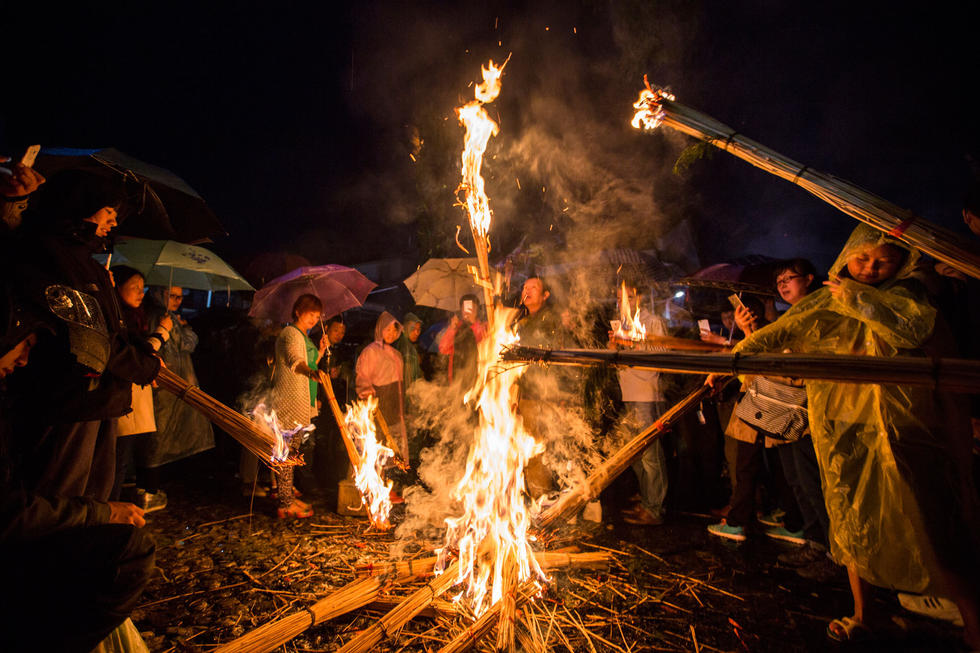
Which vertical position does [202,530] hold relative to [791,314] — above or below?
below

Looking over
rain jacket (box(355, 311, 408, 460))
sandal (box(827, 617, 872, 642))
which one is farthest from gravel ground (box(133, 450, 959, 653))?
rain jacket (box(355, 311, 408, 460))

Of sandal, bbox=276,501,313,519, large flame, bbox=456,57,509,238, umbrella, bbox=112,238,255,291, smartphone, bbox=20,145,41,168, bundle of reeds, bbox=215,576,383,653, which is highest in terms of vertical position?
large flame, bbox=456,57,509,238

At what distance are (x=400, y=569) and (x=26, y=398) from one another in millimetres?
2531

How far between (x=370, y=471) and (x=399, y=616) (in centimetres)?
218

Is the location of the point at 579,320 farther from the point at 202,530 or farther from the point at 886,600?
the point at 202,530

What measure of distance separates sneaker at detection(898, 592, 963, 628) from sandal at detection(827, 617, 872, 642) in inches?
25.5

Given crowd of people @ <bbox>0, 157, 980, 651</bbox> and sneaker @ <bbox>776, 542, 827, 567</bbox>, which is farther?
sneaker @ <bbox>776, 542, 827, 567</bbox>

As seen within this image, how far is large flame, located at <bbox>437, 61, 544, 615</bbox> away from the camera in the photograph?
10.0ft

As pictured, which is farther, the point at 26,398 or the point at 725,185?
the point at 725,185

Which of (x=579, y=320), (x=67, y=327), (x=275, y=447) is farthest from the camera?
(x=579, y=320)

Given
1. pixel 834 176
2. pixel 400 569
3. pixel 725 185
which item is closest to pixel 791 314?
pixel 834 176

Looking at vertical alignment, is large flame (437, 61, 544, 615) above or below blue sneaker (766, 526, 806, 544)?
above

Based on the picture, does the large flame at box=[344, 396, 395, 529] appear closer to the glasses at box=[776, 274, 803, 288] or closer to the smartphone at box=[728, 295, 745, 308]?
the smartphone at box=[728, 295, 745, 308]

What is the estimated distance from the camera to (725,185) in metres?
11.4
